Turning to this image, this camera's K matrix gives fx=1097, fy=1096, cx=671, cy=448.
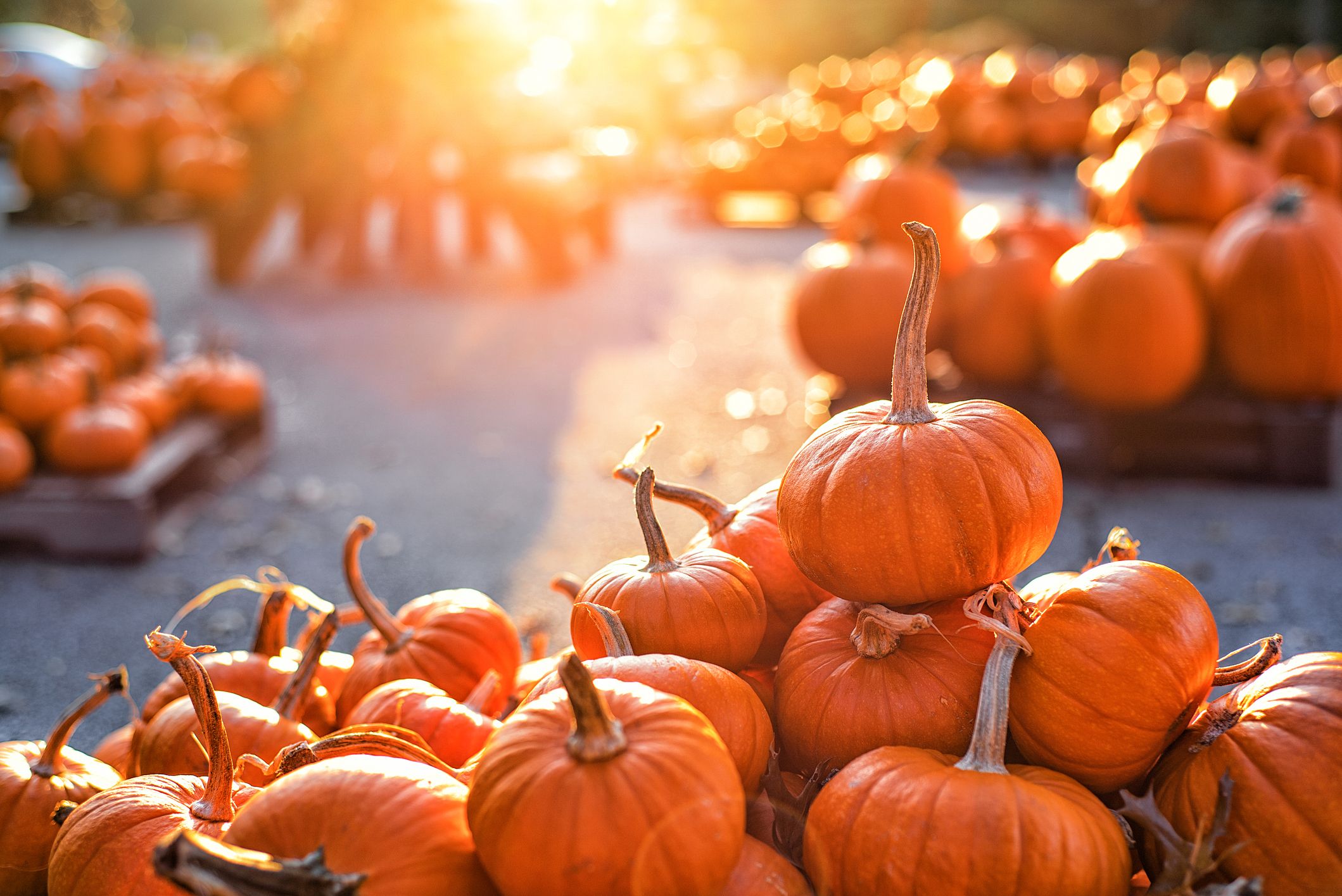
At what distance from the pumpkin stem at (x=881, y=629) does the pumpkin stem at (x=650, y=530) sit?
1.04 feet

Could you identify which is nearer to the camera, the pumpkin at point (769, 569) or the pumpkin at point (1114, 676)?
the pumpkin at point (1114, 676)

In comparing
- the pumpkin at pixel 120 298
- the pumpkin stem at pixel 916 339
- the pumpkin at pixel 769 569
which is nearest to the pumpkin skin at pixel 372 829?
the pumpkin at pixel 769 569

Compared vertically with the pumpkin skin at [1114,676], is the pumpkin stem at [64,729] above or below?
below

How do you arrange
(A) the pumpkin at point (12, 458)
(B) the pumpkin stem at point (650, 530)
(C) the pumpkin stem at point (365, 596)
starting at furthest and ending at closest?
(A) the pumpkin at point (12, 458), (C) the pumpkin stem at point (365, 596), (B) the pumpkin stem at point (650, 530)

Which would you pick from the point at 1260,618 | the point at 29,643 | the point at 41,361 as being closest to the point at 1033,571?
the point at 1260,618

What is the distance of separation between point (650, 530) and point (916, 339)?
0.50 m

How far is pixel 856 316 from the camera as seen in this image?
17.2 ft

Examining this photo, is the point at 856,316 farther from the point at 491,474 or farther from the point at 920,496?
the point at 920,496

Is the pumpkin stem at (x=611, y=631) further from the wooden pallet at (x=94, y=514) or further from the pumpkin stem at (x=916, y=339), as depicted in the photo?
the wooden pallet at (x=94, y=514)

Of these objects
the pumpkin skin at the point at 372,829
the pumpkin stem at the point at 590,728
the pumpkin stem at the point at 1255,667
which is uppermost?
the pumpkin stem at the point at 590,728

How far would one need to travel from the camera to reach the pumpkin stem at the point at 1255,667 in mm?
1525

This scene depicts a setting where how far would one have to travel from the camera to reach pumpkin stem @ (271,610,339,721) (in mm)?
1952

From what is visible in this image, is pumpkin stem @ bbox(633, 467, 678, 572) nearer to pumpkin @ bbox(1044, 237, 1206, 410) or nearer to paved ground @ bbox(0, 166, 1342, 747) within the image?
paved ground @ bbox(0, 166, 1342, 747)

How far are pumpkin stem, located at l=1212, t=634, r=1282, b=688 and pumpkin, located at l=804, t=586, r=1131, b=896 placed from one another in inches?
13.2
